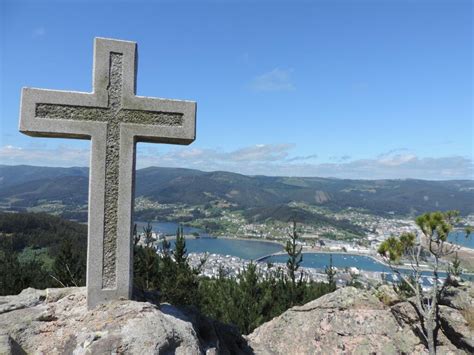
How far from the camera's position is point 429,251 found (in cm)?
1203

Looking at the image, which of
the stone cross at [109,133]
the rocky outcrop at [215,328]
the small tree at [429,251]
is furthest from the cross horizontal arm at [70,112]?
the small tree at [429,251]

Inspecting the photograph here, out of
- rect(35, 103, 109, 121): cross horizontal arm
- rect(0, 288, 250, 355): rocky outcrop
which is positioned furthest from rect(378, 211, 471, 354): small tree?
rect(35, 103, 109, 121): cross horizontal arm

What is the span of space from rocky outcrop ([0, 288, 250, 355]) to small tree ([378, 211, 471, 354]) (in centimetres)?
696

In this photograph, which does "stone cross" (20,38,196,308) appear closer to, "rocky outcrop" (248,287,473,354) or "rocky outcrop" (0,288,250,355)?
"rocky outcrop" (0,288,250,355)

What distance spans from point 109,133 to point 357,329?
26.4 ft

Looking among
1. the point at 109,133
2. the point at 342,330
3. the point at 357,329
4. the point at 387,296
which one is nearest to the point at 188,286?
the point at 387,296

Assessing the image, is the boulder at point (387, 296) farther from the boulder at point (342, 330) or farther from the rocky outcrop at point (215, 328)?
the boulder at point (342, 330)

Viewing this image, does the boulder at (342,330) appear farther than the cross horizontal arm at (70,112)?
Yes

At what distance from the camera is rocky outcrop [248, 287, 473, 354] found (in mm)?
8992

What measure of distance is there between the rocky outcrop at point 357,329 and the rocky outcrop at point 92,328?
4.58m

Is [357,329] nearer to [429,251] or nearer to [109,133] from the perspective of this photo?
[429,251]

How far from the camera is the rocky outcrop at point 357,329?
29.5ft

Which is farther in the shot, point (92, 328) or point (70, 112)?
point (70, 112)

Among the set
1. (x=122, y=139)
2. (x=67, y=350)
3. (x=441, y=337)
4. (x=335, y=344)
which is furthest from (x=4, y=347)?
(x=441, y=337)
